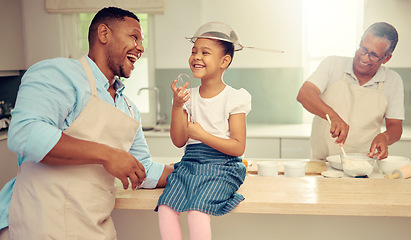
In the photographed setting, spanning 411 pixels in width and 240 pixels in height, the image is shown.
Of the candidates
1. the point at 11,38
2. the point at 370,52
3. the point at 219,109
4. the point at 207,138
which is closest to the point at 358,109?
the point at 370,52

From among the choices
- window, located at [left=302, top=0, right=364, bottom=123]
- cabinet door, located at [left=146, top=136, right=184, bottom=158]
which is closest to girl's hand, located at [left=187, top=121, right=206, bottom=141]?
cabinet door, located at [left=146, top=136, right=184, bottom=158]

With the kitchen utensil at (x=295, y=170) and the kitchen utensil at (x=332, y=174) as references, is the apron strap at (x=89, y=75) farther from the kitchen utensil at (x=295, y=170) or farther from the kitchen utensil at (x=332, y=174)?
the kitchen utensil at (x=332, y=174)

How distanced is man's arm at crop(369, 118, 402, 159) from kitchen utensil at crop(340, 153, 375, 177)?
9 cm

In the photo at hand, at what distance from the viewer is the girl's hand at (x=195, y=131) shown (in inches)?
49.3

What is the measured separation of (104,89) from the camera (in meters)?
1.20

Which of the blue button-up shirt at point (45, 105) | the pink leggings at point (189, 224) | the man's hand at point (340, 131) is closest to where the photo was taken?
the blue button-up shirt at point (45, 105)

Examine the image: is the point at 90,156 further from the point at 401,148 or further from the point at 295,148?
the point at 401,148

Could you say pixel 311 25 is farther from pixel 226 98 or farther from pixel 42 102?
pixel 42 102

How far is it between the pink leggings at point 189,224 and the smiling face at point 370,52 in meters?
1.29

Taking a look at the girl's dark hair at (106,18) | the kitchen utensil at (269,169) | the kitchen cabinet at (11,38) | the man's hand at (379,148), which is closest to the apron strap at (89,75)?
the girl's dark hair at (106,18)

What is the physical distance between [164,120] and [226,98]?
8.17ft

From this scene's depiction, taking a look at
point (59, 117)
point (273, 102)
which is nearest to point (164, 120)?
point (273, 102)

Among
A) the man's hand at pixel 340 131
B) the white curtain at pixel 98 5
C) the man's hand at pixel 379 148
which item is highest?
the white curtain at pixel 98 5

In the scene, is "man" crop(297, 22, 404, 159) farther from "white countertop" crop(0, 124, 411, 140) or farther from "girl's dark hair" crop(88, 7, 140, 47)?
"girl's dark hair" crop(88, 7, 140, 47)
